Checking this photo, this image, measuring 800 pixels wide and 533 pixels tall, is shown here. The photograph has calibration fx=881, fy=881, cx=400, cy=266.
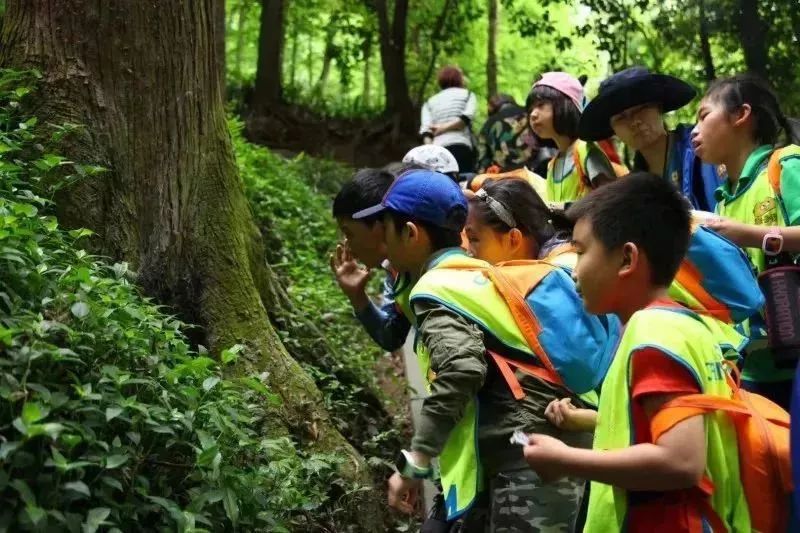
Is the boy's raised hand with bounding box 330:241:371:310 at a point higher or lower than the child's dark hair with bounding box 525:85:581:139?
lower

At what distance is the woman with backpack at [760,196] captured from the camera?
336 centimetres

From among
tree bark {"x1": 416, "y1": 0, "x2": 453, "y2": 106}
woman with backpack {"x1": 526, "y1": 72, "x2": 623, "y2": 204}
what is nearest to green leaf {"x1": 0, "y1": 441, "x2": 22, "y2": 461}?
woman with backpack {"x1": 526, "y1": 72, "x2": 623, "y2": 204}

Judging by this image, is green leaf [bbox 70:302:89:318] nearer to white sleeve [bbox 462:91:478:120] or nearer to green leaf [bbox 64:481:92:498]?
green leaf [bbox 64:481:92:498]

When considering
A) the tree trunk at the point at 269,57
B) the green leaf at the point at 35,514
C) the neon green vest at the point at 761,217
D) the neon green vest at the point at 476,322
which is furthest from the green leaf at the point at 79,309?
the tree trunk at the point at 269,57

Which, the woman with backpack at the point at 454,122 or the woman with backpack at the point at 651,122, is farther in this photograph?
the woman with backpack at the point at 454,122

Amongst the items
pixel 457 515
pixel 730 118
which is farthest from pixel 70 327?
pixel 730 118

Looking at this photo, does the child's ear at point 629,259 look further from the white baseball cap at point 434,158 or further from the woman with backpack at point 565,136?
the white baseball cap at point 434,158

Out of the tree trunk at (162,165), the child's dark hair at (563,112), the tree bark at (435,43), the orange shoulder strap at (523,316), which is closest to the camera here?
the orange shoulder strap at (523,316)

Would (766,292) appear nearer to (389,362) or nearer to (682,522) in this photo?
(682,522)

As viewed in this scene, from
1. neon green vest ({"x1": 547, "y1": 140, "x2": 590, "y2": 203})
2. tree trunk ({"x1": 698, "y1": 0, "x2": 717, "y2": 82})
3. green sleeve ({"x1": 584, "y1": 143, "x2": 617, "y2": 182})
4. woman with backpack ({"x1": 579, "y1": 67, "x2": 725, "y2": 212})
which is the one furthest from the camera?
tree trunk ({"x1": 698, "y1": 0, "x2": 717, "y2": 82})

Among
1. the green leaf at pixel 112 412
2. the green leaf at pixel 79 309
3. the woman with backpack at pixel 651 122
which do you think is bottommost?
the green leaf at pixel 112 412

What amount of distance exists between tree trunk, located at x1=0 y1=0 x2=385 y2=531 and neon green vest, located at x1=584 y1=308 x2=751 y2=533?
2.23 metres

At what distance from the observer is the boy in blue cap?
2.89 m

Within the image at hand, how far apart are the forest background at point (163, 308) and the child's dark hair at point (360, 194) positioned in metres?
0.82
